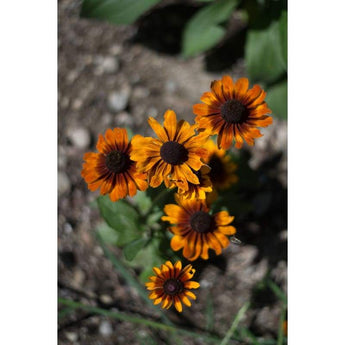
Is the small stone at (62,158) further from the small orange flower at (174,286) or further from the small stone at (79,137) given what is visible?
the small orange flower at (174,286)

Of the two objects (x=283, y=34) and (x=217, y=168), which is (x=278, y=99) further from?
(x=217, y=168)

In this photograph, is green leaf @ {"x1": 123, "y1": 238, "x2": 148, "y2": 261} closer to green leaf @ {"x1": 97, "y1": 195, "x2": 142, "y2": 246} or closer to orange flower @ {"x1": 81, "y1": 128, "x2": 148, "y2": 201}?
green leaf @ {"x1": 97, "y1": 195, "x2": 142, "y2": 246}

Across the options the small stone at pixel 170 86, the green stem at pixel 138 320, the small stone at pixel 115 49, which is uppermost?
the small stone at pixel 115 49

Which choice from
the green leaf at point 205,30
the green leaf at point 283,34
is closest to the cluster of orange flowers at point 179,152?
the green leaf at point 283,34

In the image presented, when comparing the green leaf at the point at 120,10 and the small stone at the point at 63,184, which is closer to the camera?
the green leaf at the point at 120,10

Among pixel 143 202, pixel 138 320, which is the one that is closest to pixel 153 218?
pixel 143 202

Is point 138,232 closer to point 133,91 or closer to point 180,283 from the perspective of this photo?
point 180,283

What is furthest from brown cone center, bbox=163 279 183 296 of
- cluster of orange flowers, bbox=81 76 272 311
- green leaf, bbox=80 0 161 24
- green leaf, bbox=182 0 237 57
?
green leaf, bbox=182 0 237 57
